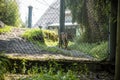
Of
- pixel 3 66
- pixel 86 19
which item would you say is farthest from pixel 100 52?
pixel 3 66

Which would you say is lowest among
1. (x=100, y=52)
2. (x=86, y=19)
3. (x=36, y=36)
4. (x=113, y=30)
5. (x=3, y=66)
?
(x=100, y=52)

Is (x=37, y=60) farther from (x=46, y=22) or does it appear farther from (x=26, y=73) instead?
(x=46, y=22)

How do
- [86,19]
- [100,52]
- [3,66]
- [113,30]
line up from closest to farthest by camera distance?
[3,66]
[113,30]
[100,52]
[86,19]

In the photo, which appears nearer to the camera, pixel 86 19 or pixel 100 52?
pixel 100 52

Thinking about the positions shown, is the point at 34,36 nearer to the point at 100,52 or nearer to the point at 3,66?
the point at 100,52

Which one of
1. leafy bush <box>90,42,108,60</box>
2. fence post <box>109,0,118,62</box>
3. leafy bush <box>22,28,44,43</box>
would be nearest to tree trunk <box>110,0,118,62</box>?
fence post <box>109,0,118,62</box>

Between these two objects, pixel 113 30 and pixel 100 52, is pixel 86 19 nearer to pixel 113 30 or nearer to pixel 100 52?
pixel 100 52

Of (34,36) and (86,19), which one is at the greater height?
(86,19)

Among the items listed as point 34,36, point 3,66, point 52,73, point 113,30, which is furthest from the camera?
point 34,36

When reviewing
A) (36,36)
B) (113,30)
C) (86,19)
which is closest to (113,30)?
(113,30)

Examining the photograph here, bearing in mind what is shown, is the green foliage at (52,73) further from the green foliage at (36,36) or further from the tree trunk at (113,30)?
the green foliage at (36,36)

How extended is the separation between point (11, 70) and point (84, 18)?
27.6 feet

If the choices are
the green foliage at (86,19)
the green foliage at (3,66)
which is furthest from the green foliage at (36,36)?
the green foliage at (3,66)

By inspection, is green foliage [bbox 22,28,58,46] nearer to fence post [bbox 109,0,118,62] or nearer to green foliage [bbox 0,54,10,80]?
fence post [bbox 109,0,118,62]
